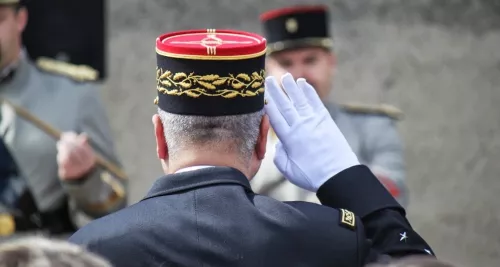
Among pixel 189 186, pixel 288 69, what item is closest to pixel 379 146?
pixel 288 69

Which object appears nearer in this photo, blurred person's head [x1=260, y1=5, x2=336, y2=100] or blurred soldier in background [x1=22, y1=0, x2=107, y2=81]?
blurred person's head [x1=260, y1=5, x2=336, y2=100]

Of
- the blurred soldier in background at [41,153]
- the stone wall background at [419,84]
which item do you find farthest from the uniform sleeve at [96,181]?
the stone wall background at [419,84]

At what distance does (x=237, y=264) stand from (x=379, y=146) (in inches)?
83.9

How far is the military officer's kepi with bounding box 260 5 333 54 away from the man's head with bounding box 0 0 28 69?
986 millimetres

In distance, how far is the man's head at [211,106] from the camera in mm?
2557

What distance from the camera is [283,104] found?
2709mm

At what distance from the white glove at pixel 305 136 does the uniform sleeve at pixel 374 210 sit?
0.10ft

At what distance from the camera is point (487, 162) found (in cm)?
589

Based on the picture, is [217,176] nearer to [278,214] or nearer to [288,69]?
[278,214]

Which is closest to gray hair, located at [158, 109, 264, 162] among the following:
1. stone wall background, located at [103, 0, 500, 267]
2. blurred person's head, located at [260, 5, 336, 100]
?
blurred person's head, located at [260, 5, 336, 100]

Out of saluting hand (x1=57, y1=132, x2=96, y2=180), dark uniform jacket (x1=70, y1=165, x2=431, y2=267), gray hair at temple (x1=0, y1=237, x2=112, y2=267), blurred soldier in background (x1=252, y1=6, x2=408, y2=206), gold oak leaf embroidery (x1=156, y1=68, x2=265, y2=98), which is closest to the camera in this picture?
gray hair at temple (x1=0, y1=237, x2=112, y2=267)

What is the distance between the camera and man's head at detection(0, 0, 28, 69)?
4250mm

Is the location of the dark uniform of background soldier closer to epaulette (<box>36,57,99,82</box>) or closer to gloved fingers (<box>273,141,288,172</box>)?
gloved fingers (<box>273,141,288,172</box>)

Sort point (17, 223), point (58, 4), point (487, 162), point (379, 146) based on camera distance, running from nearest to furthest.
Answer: point (17, 223)
point (379, 146)
point (58, 4)
point (487, 162)
